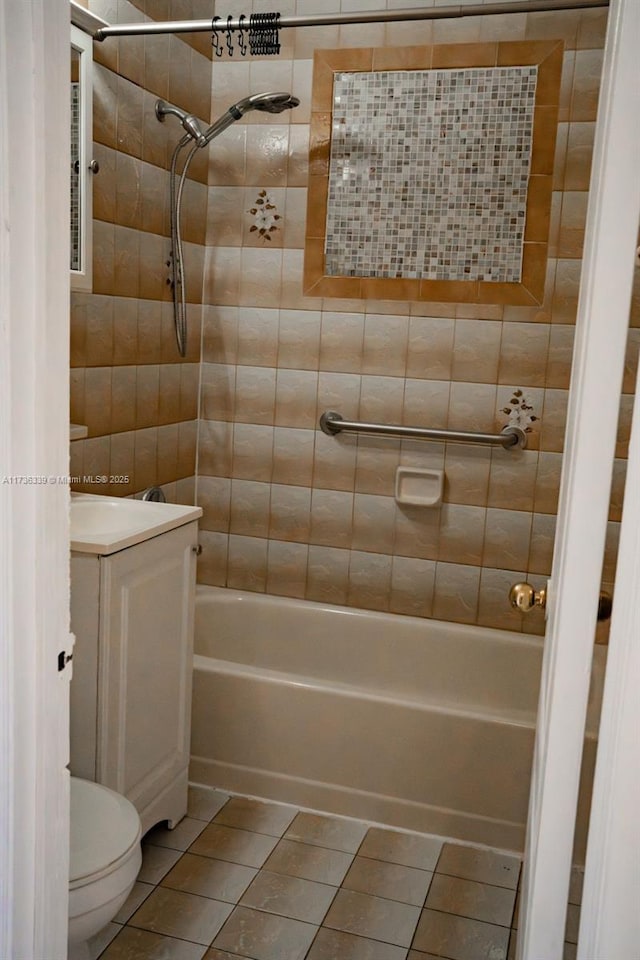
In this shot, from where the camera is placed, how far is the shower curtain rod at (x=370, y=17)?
7.26ft

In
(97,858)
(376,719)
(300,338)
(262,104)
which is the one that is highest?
(262,104)

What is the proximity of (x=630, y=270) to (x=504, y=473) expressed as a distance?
207 centimetres

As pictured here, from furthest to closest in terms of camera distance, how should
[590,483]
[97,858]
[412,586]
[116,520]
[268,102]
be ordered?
1. [412,586]
2. [268,102]
3. [116,520]
4. [97,858]
5. [590,483]

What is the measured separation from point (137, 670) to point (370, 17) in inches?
67.0

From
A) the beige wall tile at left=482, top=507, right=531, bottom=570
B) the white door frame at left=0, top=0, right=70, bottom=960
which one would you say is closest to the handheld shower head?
the beige wall tile at left=482, top=507, right=531, bottom=570

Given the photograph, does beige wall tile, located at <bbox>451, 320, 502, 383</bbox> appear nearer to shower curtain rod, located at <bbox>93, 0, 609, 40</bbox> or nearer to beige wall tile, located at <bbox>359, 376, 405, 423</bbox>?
beige wall tile, located at <bbox>359, 376, 405, 423</bbox>

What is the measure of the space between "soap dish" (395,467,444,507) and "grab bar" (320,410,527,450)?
114mm

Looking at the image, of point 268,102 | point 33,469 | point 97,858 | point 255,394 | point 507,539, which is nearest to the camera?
point 33,469

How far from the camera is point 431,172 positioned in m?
2.87

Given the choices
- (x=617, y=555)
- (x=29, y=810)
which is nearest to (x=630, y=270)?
(x=617, y=555)

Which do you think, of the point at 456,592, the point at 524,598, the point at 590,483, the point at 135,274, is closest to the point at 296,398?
the point at 135,274

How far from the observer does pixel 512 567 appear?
297cm

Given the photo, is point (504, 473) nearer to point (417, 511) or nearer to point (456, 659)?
point (417, 511)

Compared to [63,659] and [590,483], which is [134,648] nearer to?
[63,659]
